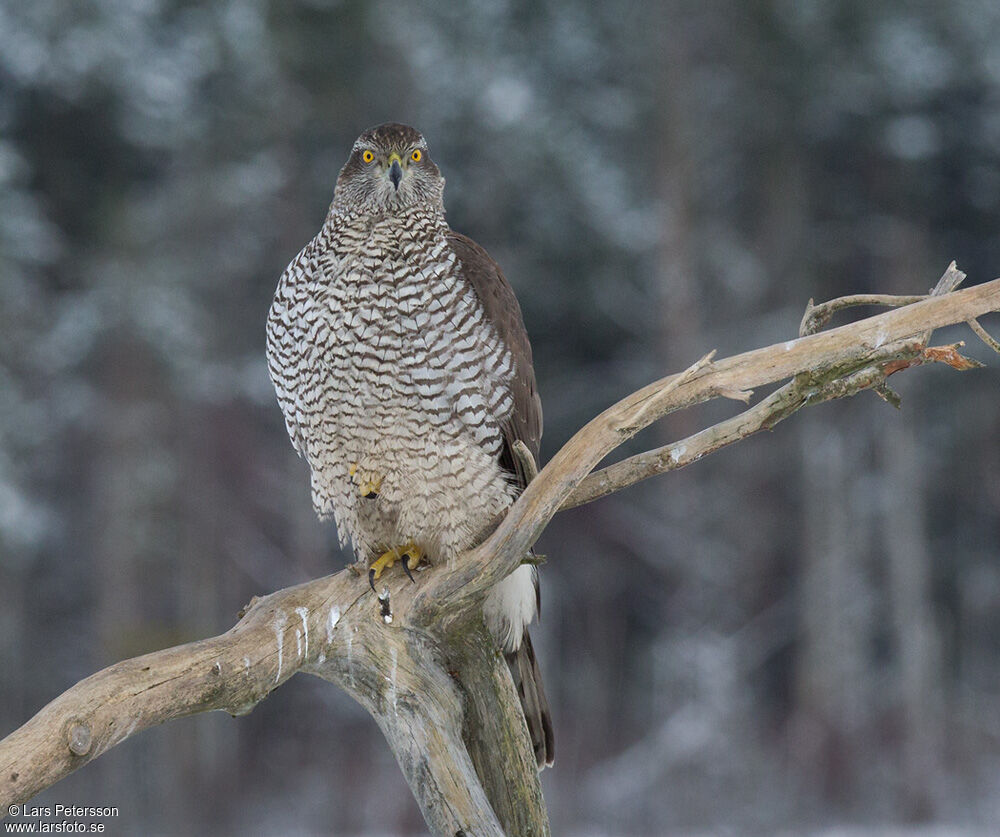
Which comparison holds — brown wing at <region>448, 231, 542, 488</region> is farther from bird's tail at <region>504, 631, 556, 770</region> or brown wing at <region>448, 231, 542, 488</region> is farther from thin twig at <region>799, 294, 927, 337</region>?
thin twig at <region>799, 294, 927, 337</region>

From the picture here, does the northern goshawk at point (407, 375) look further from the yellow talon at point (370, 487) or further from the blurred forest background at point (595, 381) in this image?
the blurred forest background at point (595, 381)

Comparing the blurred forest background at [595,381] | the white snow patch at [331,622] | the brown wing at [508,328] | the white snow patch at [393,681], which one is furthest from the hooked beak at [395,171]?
the blurred forest background at [595,381]

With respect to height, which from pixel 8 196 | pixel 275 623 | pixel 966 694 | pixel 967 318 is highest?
pixel 8 196

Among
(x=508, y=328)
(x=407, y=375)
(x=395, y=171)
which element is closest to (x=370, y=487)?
(x=407, y=375)

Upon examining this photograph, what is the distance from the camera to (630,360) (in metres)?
10.4

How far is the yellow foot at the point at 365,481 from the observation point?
3340 millimetres

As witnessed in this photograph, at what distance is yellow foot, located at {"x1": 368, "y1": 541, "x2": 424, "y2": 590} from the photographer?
332cm

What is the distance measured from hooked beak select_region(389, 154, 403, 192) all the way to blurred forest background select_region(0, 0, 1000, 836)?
631cm

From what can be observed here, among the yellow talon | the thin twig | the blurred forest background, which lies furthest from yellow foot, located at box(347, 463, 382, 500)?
the blurred forest background

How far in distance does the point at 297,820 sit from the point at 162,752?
1346mm

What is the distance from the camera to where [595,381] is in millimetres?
10312

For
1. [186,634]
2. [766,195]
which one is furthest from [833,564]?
[186,634]

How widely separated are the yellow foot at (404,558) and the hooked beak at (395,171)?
3.50 feet

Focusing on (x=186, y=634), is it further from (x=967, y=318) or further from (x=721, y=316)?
(x=967, y=318)
